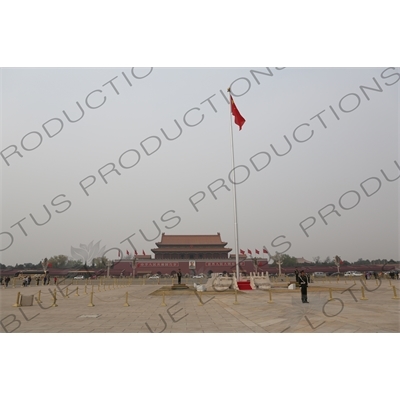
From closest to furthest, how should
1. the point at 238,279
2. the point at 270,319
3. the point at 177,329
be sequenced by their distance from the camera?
the point at 177,329 → the point at 270,319 → the point at 238,279

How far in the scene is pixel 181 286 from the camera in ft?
69.3

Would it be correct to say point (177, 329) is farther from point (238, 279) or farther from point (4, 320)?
point (238, 279)

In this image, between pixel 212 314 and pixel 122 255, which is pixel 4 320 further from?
pixel 122 255

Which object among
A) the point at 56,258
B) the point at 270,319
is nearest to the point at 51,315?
the point at 270,319

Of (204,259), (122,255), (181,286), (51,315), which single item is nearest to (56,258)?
(122,255)

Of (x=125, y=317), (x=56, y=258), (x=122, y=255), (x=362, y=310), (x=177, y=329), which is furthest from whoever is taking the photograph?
(x=56, y=258)

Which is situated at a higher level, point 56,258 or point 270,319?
point 270,319

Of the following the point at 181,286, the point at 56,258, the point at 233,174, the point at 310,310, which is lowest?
the point at 56,258

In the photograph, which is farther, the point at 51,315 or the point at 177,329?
the point at 51,315

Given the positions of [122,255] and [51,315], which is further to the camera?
[122,255]

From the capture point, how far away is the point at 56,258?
77.2 metres

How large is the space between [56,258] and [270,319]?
7925cm

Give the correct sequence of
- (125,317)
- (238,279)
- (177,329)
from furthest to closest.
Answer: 1. (238,279)
2. (125,317)
3. (177,329)

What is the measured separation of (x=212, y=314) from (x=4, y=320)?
5.68m
